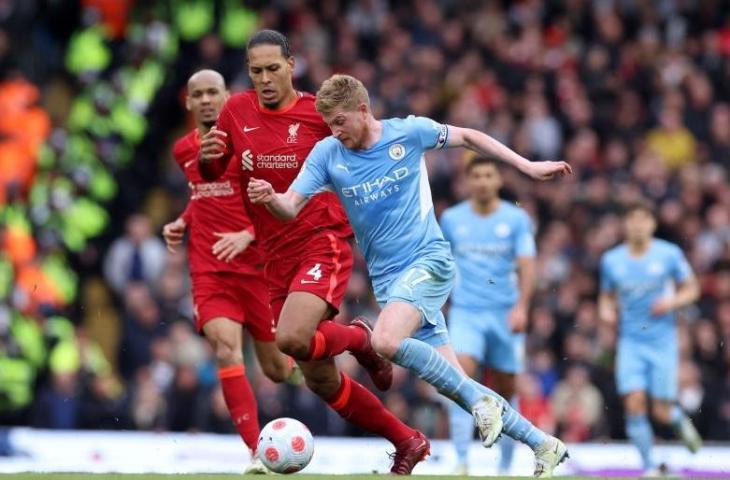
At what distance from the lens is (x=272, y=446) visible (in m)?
11.0

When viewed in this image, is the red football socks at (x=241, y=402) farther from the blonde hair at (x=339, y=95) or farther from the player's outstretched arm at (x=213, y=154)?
the blonde hair at (x=339, y=95)

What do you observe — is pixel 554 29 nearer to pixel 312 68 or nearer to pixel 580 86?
pixel 580 86

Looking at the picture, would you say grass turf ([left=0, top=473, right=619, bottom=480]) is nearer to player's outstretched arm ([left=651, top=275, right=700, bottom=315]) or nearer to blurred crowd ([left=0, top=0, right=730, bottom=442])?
player's outstretched arm ([left=651, top=275, right=700, bottom=315])

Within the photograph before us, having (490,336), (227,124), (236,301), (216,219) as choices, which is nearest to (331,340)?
(227,124)

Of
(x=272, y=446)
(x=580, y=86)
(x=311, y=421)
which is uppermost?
(x=580, y=86)

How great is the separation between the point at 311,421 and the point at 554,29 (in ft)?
28.0

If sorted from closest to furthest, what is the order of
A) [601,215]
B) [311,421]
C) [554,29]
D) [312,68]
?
[311,421], [601,215], [312,68], [554,29]

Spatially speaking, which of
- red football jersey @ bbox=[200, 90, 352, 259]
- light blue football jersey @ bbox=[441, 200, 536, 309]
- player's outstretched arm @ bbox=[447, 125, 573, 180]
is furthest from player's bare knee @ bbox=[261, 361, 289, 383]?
player's outstretched arm @ bbox=[447, 125, 573, 180]

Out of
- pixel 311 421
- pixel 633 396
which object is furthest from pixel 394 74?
pixel 633 396

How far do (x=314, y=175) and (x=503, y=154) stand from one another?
3.76ft

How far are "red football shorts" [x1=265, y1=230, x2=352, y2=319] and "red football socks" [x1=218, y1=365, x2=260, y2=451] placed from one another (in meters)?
0.89

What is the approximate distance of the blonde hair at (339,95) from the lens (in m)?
10.6

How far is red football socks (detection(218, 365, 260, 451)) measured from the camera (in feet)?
40.9

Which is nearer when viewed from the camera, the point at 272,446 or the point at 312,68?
the point at 272,446
